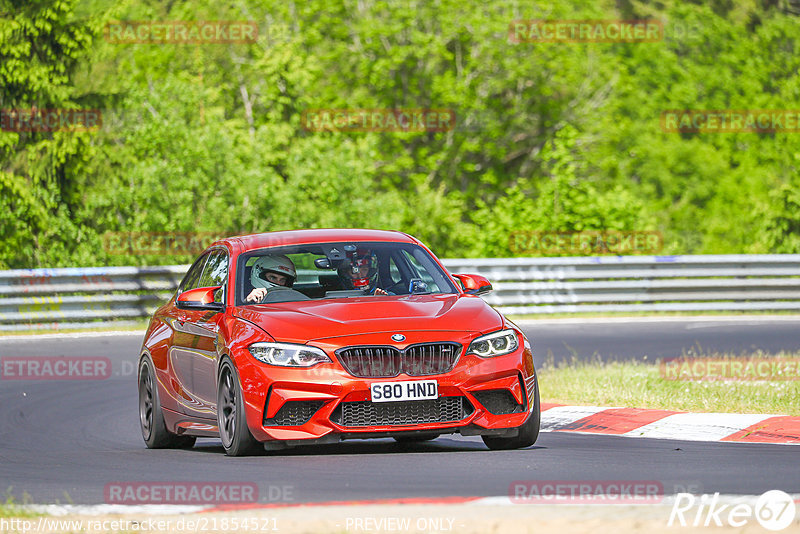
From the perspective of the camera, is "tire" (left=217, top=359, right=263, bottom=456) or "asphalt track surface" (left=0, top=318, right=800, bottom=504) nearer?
"asphalt track surface" (left=0, top=318, right=800, bottom=504)

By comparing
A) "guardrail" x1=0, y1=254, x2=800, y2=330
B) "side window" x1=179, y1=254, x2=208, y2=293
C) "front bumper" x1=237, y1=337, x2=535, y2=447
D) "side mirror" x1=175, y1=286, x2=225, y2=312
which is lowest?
"guardrail" x1=0, y1=254, x2=800, y2=330

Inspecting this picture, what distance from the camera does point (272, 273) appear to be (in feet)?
30.7

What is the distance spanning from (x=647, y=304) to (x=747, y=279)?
5.55 ft

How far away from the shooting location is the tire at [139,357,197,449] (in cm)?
1002

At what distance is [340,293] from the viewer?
9156 millimetres

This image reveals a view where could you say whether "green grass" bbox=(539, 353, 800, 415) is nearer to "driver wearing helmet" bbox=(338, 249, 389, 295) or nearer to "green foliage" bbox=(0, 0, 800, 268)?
"driver wearing helmet" bbox=(338, 249, 389, 295)

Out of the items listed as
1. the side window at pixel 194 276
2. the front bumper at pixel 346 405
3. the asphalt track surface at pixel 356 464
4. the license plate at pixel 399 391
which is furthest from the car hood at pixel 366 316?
the side window at pixel 194 276

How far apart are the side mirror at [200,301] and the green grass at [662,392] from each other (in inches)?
146

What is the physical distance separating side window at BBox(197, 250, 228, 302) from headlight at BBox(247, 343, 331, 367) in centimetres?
123

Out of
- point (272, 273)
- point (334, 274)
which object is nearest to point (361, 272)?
point (334, 274)

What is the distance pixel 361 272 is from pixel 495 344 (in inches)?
51.3

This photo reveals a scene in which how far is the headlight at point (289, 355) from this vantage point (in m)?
8.11

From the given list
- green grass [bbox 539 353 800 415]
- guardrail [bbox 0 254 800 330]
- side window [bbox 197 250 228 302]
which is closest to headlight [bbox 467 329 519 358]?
side window [bbox 197 250 228 302]

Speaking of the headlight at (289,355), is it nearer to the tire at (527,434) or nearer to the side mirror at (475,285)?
the tire at (527,434)
